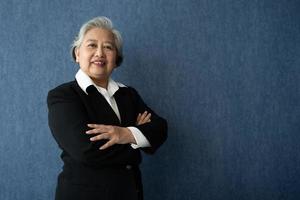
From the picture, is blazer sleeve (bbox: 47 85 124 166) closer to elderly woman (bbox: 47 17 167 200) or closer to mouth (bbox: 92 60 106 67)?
elderly woman (bbox: 47 17 167 200)

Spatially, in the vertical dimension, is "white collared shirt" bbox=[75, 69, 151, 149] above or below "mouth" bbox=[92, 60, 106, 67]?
below

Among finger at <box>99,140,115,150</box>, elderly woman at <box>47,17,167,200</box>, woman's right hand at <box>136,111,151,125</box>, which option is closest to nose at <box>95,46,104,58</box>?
elderly woman at <box>47,17,167,200</box>

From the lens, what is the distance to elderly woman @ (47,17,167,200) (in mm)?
1452

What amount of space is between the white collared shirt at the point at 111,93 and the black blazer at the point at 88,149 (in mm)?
24

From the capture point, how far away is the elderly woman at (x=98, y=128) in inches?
57.2

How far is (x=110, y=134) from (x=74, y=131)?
6.8 inches

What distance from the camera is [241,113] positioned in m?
2.23

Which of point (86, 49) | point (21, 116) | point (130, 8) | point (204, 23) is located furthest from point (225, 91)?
point (21, 116)

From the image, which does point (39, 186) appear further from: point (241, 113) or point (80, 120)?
point (241, 113)

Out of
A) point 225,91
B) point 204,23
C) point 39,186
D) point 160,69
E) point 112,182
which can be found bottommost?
point 39,186

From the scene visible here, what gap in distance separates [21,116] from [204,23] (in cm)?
146

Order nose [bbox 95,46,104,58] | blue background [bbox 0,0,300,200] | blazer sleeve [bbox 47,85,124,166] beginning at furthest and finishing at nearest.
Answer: blue background [bbox 0,0,300,200] < nose [bbox 95,46,104,58] < blazer sleeve [bbox 47,85,124,166]

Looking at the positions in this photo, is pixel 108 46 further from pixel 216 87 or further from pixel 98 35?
pixel 216 87

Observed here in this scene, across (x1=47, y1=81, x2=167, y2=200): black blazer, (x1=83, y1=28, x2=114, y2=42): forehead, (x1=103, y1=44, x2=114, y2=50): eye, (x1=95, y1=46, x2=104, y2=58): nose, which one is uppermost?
(x1=83, y1=28, x2=114, y2=42): forehead
